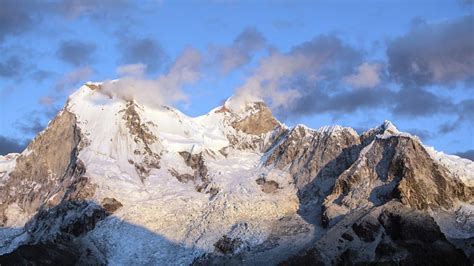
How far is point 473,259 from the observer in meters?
197

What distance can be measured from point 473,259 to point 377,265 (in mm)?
20972

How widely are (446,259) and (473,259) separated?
6.20 meters

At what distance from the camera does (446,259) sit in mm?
196250

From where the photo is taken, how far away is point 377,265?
198 meters

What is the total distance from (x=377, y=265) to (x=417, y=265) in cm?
867

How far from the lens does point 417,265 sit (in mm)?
196875

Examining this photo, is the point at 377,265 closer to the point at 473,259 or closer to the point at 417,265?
the point at 417,265

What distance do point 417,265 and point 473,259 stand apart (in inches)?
489

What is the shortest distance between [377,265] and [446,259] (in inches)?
590

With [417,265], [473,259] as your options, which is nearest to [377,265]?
[417,265]

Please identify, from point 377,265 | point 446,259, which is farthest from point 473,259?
point 377,265

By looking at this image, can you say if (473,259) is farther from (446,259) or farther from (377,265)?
(377,265)
